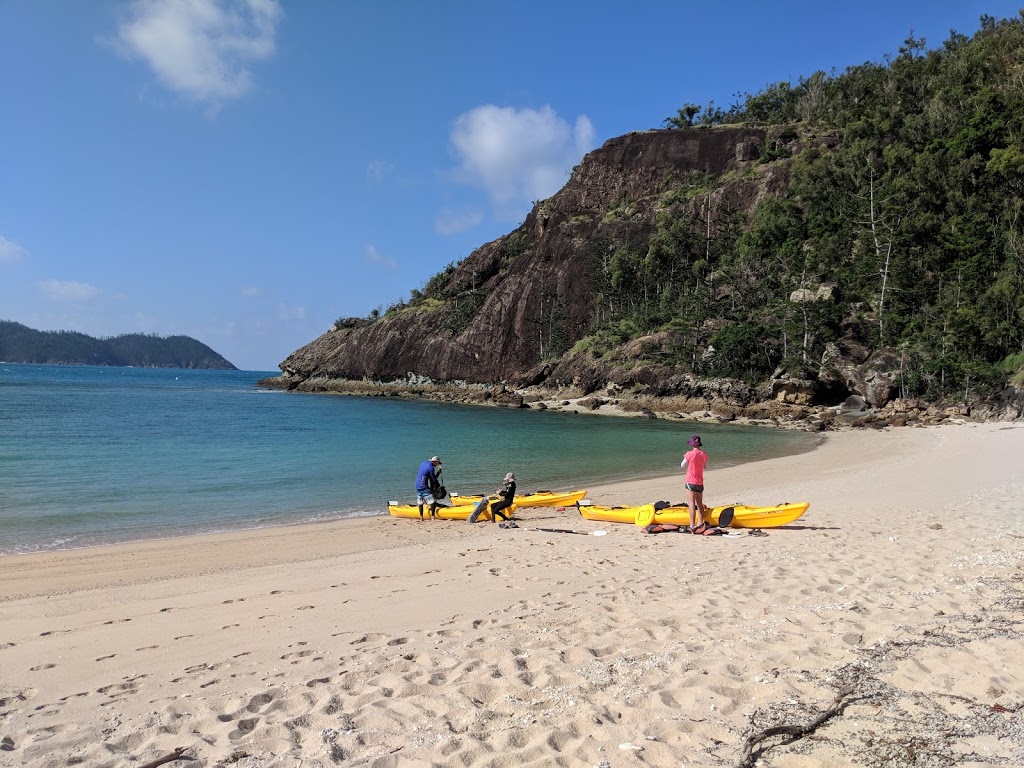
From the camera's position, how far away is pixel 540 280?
266 feet

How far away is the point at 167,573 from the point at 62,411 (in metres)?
41.6

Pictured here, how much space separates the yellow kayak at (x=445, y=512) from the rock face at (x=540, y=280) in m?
55.0

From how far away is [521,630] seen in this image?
568 cm

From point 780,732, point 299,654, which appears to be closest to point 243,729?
point 299,654

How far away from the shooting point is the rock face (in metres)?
77.4

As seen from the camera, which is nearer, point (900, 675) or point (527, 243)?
point (900, 675)

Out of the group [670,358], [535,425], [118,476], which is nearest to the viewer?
[118,476]

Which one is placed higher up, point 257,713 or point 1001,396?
point 1001,396

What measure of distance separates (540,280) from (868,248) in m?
39.9

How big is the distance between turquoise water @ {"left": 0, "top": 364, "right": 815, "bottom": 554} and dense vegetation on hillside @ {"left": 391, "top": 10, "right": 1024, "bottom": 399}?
15.0 metres

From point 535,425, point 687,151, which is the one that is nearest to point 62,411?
point 535,425

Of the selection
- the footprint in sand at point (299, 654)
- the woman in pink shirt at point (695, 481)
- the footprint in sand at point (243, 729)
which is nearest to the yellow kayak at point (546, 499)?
the woman in pink shirt at point (695, 481)

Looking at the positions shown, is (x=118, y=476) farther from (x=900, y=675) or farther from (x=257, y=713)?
(x=900, y=675)

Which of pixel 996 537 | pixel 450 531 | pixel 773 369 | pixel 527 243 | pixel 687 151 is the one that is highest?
pixel 687 151
